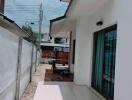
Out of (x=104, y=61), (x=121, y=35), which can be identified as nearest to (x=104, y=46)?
(x=104, y=61)

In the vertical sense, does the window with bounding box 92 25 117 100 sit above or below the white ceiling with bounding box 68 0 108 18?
below

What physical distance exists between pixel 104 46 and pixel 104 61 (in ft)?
1.84

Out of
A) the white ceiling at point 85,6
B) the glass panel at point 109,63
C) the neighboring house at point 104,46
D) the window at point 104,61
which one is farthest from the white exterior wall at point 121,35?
the glass panel at point 109,63

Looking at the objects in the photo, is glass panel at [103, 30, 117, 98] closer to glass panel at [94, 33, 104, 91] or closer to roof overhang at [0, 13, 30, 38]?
glass panel at [94, 33, 104, 91]

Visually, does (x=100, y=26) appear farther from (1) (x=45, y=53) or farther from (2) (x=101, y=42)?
(1) (x=45, y=53)

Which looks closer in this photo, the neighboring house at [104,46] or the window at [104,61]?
the neighboring house at [104,46]

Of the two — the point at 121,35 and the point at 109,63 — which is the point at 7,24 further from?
the point at 109,63

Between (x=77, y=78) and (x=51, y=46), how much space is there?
1216 inches

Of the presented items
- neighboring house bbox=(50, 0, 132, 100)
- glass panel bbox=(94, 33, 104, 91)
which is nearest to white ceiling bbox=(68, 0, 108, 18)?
neighboring house bbox=(50, 0, 132, 100)

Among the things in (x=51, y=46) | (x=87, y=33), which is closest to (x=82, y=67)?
(x=87, y=33)

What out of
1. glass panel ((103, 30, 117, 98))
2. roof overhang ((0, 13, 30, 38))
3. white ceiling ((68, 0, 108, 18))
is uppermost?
white ceiling ((68, 0, 108, 18))

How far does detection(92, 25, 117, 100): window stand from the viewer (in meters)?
7.75

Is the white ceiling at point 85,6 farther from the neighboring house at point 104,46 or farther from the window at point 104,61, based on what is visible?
the window at point 104,61

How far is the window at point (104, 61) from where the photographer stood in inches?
305
